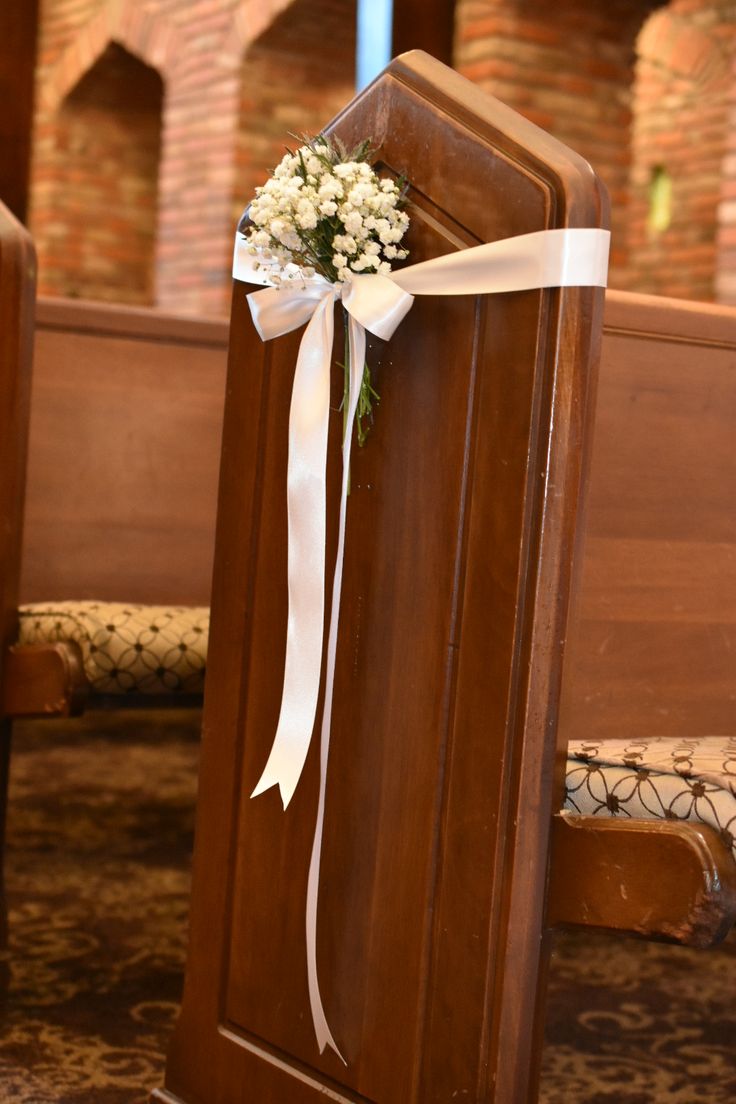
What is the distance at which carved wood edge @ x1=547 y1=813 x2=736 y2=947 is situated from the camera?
160 centimetres

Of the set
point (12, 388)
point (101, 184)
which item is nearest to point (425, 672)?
point (12, 388)

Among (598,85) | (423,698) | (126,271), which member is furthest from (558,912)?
(126,271)

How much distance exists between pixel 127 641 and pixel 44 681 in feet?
0.68

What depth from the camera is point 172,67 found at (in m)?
8.51

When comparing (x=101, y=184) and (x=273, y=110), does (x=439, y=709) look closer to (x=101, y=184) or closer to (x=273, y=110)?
(x=273, y=110)

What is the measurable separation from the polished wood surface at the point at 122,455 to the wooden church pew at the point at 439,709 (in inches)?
48.5

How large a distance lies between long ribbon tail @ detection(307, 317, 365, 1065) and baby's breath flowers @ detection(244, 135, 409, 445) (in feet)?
0.07

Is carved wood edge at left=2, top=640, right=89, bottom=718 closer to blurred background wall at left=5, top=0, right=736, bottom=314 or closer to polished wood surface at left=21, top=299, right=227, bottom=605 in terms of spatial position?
polished wood surface at left=21, top=299, right=227, bottom=605

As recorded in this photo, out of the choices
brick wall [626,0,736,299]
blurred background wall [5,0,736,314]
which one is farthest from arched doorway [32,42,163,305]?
brick wall [626,0,736,299]

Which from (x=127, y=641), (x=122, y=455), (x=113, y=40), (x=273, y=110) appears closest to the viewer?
(x=127, y=641)

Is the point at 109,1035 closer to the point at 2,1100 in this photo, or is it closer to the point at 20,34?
the point at 2,1100

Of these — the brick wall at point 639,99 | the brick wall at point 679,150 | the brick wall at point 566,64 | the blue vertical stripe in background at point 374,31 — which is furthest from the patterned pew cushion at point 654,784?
the brick wall at point 679,150

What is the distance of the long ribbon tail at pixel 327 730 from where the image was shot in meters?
1.83

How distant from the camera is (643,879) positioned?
167cm
